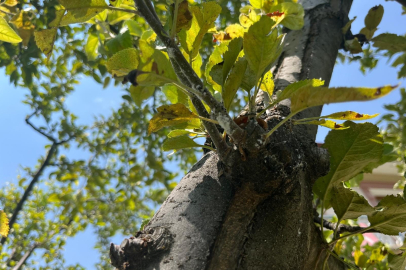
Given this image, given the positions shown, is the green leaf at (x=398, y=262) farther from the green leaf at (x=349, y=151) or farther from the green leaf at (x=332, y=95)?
the green leaf at (x=332, y=95)

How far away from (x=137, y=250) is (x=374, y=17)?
0.99 meters

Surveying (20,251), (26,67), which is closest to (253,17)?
(26,67)

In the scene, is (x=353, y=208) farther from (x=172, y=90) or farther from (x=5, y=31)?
(x=5, y=31)

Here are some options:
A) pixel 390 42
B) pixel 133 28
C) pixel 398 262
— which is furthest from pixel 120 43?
pixel 398 262

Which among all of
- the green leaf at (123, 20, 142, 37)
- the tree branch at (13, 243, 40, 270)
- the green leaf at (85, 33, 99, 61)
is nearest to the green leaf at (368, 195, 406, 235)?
the green leaf at (123, 20, 142, 37)

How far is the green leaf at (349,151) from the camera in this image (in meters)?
0.62

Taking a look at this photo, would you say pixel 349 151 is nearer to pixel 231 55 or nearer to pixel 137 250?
pixel 231 55

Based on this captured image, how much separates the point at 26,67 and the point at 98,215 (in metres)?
2.63

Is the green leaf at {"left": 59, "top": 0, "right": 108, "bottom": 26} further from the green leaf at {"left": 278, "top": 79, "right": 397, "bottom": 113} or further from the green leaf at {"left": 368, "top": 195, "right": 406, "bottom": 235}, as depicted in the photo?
the green leaf at {"left": 368, "top": 195, "right": 406, "bottom": 235}

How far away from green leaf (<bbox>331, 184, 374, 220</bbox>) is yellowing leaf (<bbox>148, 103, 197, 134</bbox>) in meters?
0.38

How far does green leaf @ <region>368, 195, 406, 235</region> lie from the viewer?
2.11ft

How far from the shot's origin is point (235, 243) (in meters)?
0.51

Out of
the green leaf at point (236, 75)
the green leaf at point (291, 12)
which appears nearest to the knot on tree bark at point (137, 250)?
the green leaf at point (236, 75)

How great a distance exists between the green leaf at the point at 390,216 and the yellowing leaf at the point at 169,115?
47 cm
